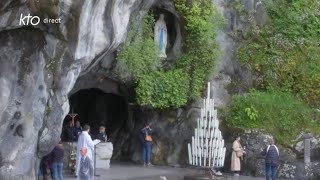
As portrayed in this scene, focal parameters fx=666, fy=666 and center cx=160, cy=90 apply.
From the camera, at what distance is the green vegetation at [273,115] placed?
2325 cm

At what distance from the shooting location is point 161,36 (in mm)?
24688

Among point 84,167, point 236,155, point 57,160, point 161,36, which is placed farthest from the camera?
point 161,36

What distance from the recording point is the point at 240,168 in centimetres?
2278

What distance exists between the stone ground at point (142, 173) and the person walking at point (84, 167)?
417cm

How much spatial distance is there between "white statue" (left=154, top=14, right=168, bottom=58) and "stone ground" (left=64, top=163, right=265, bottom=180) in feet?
13.7

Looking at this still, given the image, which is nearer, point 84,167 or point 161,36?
point 84,167

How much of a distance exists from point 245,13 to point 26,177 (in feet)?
41.8

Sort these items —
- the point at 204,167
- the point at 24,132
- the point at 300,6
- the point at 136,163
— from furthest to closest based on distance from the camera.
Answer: the point at 300,6 → the point at 136,163 → the point at 204,167 → the point at 24,132

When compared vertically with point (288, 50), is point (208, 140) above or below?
below

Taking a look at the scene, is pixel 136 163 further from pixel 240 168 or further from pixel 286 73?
pixel 286 73

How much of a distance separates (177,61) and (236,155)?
4339mm

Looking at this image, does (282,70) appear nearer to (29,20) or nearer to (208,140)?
(208,140)

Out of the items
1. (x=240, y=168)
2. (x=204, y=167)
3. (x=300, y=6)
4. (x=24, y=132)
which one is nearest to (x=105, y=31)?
(x=24, y=132)

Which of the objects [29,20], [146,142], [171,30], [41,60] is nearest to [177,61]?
[171,30]
